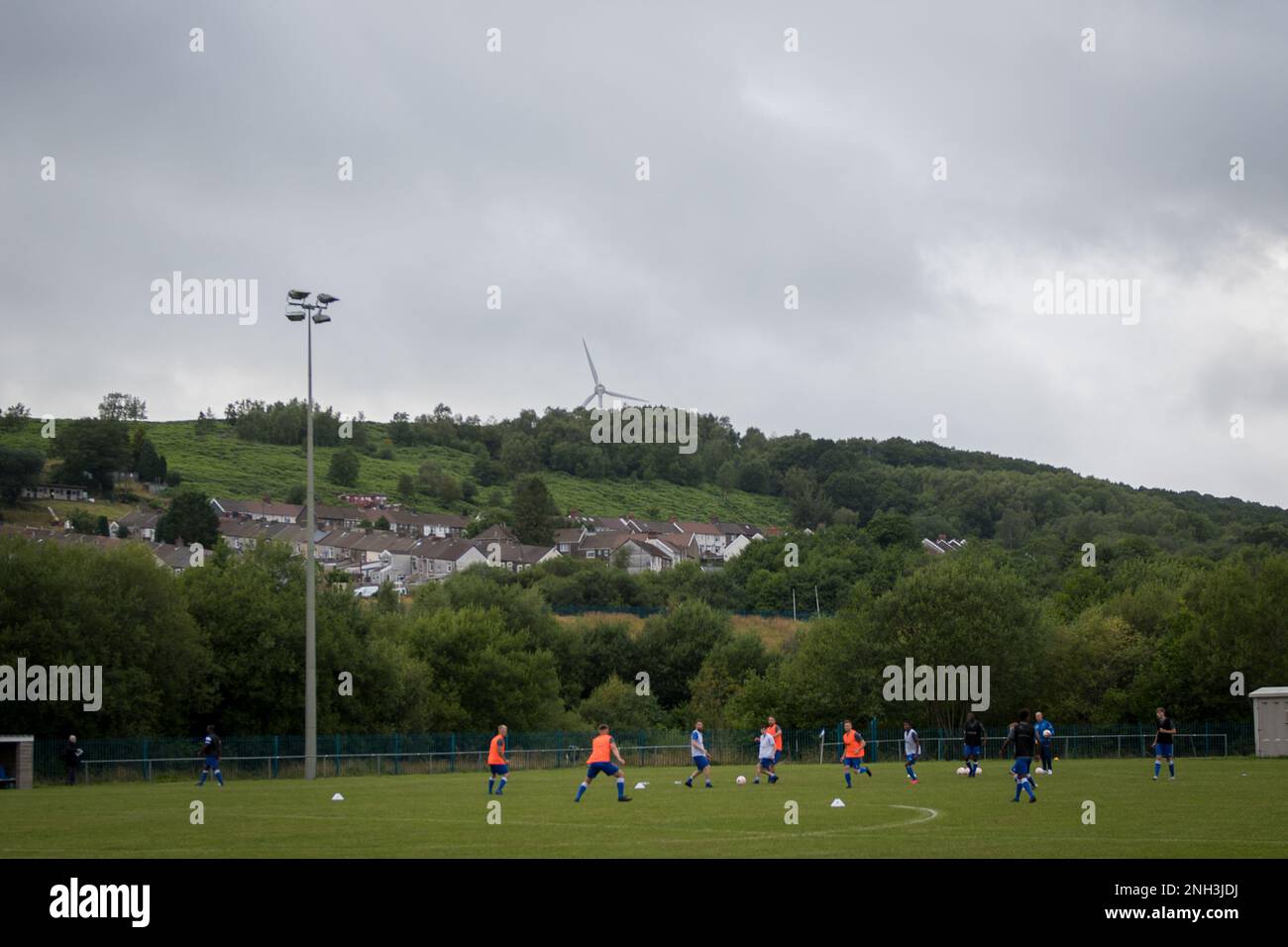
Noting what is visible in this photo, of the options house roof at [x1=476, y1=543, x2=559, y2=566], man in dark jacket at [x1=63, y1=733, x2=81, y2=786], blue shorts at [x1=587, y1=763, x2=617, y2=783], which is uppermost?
house roof at [x1=476, y1=543, x2=559, y2=566]

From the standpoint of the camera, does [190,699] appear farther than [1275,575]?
No

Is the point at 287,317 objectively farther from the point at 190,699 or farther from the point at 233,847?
the point at 233,847

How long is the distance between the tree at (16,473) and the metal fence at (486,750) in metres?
124

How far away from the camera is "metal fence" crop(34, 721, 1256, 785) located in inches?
1969

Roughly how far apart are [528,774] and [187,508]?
119866 millimetres

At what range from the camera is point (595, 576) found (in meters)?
143

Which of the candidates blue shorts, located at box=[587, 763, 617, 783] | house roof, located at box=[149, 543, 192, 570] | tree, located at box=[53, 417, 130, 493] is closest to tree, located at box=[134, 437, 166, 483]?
tree, located at box=[53, 417, 130, 493]

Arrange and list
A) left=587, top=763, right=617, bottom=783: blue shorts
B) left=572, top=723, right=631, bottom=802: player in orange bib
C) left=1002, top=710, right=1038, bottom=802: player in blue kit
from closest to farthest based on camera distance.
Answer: left=1002, top=710, right=1038, bottom=802: player in blue kit
left=587, top=763, right=617, bottom=783: blue shorts
left=572, top=723, right=631, bottom=802: player in orange bib

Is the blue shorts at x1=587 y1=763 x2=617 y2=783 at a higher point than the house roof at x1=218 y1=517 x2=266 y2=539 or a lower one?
lower

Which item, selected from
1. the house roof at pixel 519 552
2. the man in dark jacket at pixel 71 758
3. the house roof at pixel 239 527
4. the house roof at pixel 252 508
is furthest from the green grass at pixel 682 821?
the house roof at pixel 252 508

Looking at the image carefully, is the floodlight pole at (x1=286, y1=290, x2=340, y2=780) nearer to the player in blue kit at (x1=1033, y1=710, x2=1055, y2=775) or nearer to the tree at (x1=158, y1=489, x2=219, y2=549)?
the player in blue kit at (x1=1033, y1=710, x2=1055, y2=775)

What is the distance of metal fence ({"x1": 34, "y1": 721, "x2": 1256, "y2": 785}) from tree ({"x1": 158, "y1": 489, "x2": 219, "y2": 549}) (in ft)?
347

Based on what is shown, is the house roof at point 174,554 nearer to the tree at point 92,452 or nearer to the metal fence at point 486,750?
the tree at point 92,452
